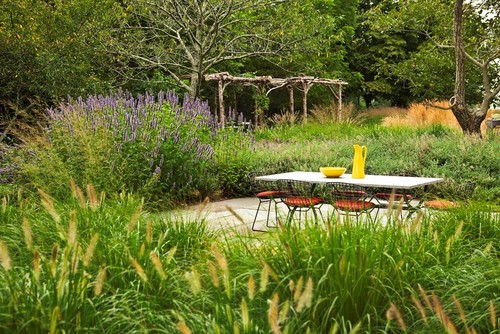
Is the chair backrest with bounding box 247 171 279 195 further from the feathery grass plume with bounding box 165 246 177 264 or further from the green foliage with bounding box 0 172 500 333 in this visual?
the feathery grass plume with bounding box 165 246 177 264

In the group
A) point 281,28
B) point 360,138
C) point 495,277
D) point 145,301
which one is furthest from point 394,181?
point 281,28

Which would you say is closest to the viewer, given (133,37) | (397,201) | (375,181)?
(397,201)

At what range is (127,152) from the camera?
24.3 ft

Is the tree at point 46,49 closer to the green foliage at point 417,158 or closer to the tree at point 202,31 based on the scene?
the tree at point 202,31

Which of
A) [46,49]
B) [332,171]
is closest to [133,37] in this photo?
[46,49]

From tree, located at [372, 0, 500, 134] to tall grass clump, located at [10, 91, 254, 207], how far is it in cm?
552

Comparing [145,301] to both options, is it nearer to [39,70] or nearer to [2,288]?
[2,288]

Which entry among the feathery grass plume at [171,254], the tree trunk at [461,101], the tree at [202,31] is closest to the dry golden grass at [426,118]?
the tree trunk at [461,101]

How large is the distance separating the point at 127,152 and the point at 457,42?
7209 millimetres

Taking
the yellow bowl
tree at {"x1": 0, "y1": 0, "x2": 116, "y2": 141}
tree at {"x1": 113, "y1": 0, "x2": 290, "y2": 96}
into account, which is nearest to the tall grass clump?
the yellow bowl

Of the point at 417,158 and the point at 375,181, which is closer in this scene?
the point at 375,181

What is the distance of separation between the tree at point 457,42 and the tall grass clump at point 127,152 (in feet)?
18.1

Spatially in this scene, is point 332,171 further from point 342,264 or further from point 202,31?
point 202,31

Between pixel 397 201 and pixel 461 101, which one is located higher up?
pixel 461 101
